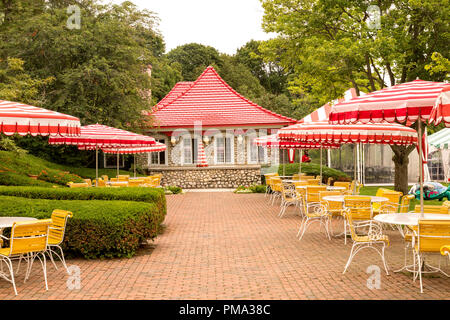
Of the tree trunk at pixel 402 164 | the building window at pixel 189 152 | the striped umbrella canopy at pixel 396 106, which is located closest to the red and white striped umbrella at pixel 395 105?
the striped umbrella canopy at pixel 396 106

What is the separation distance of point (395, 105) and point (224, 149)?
69.2 ft

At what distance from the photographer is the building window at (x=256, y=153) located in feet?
92.3

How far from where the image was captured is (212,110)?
2895 centimetres

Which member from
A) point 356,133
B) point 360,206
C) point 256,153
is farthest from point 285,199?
point 256,153

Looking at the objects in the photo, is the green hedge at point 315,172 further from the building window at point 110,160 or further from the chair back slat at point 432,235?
the chair back slat at point 432,235

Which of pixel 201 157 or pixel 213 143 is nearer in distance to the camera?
pixel 201 157

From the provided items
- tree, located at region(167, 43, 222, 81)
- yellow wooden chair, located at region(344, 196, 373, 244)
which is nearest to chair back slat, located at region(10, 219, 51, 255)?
yellow wooden chair, located at region(344, 196, 373, 244)

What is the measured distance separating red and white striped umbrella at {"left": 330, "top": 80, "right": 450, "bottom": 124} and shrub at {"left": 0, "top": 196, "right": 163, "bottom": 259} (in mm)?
4285

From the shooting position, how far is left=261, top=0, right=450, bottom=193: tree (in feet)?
57.7

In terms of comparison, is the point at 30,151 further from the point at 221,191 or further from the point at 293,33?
the point at 293,33

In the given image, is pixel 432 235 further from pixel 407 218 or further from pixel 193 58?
pixel 193 58

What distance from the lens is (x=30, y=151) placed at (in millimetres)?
26312

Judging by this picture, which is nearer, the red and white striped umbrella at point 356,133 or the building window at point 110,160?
the red and white striped umbrella at point 356,133
